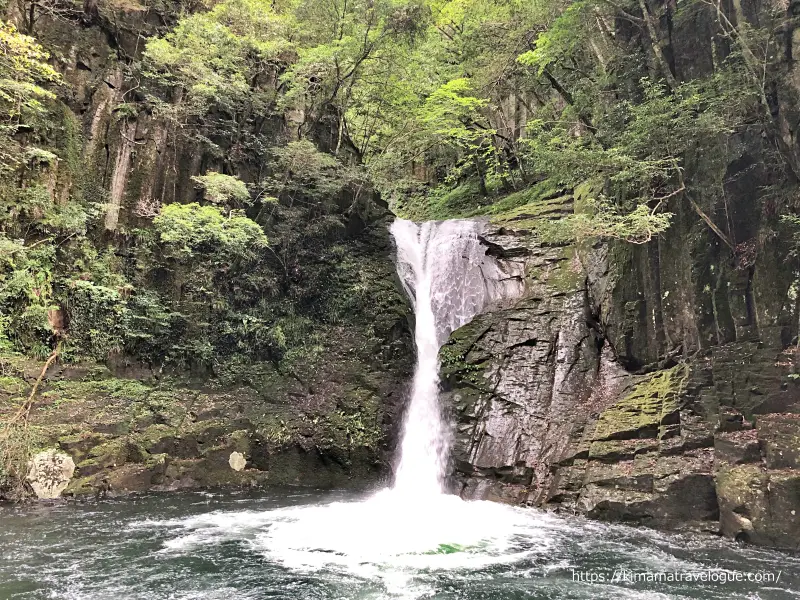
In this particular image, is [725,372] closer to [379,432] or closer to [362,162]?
[379,432]

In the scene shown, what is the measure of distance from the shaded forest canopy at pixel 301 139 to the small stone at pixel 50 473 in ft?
8.61

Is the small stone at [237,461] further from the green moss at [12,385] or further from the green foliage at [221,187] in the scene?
the green foliage at [221,187]

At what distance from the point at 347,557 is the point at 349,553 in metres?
0.17

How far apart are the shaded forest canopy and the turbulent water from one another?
16.7 feet

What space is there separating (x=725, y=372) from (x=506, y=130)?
14719 millimetres

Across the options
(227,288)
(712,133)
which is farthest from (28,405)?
(712,133)

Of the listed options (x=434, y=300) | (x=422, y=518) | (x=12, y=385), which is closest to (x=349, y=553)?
(x=422, y=518)

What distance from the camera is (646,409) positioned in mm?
10312

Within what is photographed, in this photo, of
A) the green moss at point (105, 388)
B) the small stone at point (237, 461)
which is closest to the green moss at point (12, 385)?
the green moss at point (105, 388)

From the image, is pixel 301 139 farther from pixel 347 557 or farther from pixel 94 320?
pixel 347 557

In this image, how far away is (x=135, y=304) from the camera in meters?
13.5

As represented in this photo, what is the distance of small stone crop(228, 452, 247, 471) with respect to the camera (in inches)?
498

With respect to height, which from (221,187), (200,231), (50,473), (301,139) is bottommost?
(50,473)

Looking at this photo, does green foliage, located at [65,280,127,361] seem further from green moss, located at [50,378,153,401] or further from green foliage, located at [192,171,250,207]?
green foliage, located at [192,171,250,207]
